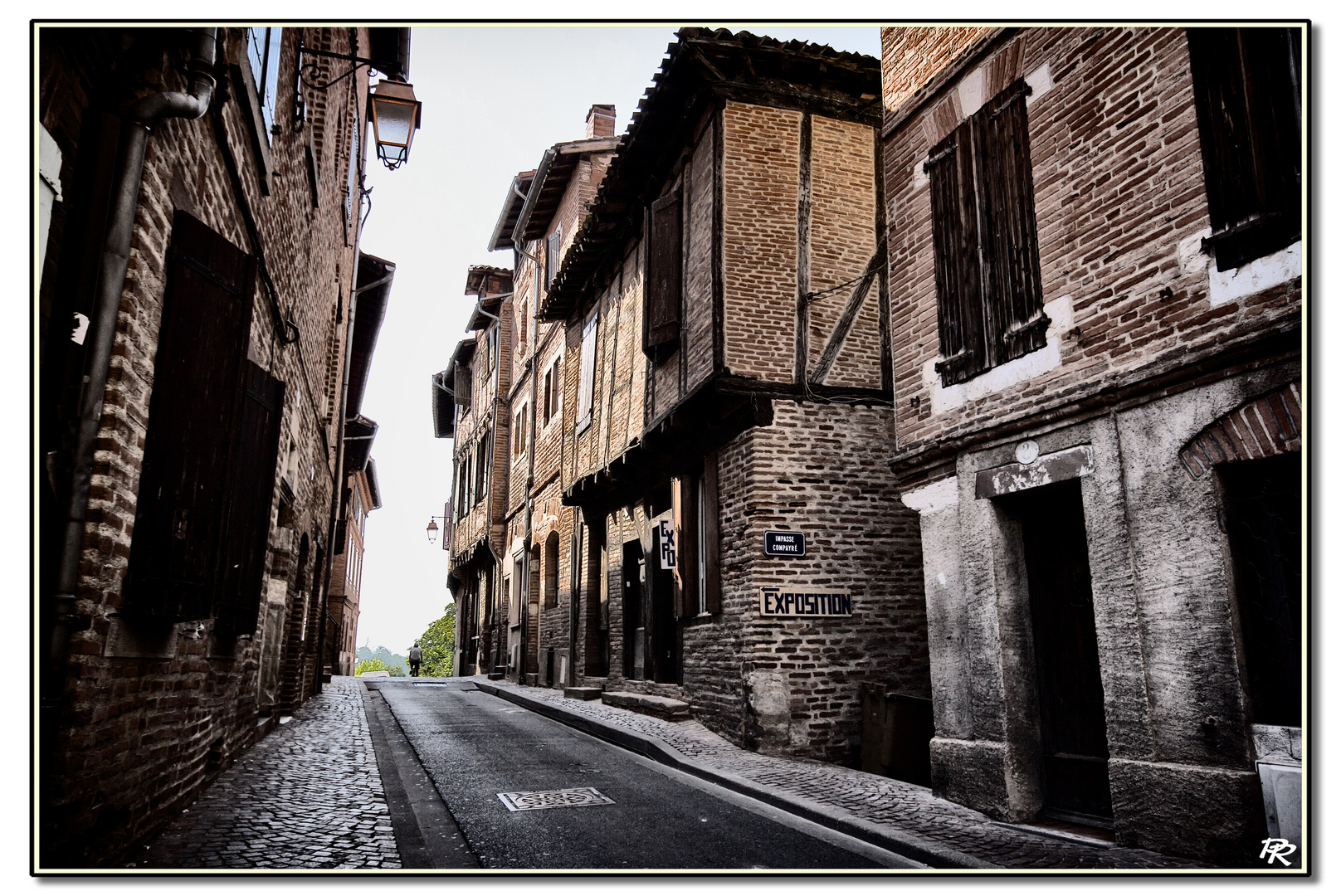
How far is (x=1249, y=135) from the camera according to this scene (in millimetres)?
4602

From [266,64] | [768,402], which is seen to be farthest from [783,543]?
[266,64]

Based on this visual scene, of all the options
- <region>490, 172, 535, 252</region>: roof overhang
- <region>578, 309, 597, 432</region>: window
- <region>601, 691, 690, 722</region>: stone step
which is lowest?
<region>601, 691, 690, 722</region>: stone step

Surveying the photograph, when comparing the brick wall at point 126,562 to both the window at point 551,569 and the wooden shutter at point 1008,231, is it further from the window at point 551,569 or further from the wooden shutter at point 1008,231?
the window at point 551,569

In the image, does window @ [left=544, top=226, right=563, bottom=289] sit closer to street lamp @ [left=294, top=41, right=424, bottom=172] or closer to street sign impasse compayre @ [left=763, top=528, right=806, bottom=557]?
street lamp @ [left=294, top=41, right=424, bottom=172]

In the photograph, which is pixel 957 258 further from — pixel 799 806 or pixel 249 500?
pixel 249 500

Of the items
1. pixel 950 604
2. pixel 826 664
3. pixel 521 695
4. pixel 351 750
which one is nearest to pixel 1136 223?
pixel 950 604

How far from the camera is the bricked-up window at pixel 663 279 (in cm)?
1098

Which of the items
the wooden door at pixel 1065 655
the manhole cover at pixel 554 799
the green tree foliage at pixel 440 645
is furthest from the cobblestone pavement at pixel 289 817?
the green tree foliage at pixel 440 645

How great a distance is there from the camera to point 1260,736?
4258 millimetres

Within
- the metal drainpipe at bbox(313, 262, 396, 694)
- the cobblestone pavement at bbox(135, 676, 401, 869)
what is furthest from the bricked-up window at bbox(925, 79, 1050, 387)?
the metal drainpipe at bbox(313, 262, 396, 694)

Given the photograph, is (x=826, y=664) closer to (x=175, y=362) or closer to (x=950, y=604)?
(x=950, y=604)

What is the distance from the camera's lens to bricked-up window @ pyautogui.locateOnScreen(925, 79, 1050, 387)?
240 inches

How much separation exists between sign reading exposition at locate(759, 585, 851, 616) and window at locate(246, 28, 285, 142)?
592 centimetres

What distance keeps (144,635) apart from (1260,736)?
531 cm
